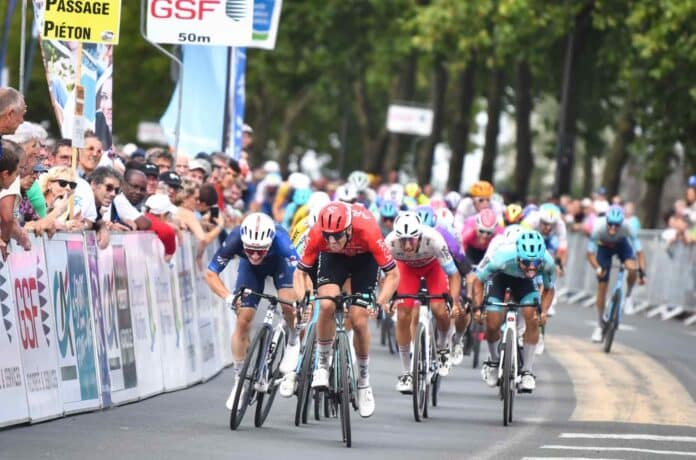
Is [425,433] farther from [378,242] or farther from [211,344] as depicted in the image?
[211,344]

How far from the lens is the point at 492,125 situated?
167ft

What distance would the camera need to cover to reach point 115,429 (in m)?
13.2

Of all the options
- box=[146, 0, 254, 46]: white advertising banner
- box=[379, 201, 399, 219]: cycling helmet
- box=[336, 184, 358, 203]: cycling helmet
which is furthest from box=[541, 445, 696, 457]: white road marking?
box=[146, 0, 254, 46]: white advertising banner

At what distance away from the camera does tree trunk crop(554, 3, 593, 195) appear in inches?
1682

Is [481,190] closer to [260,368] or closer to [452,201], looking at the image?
[452,201]

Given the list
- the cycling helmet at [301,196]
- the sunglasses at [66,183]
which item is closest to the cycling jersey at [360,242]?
the sunglasses at [66,183]

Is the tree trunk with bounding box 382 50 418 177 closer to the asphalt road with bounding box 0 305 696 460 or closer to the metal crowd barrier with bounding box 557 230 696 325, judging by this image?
the metal crowd barrier with bounding box 557 230 696 325

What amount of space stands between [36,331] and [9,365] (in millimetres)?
643

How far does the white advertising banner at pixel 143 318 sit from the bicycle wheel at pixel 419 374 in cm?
219

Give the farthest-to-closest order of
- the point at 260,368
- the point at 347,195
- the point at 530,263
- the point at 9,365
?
1. the point at 347,195
2. the point at 530,263
3. the point at 260,368
4. the point at 9,365

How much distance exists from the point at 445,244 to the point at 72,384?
383 centimetres

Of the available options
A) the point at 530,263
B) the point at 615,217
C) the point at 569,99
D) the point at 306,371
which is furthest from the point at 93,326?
the point at 569,99

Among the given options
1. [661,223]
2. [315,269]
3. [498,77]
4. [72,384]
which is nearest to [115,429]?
[72,384]

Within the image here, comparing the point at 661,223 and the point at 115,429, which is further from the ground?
the point at 115,429
